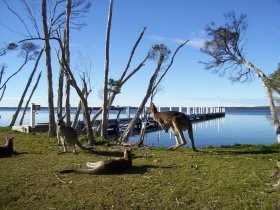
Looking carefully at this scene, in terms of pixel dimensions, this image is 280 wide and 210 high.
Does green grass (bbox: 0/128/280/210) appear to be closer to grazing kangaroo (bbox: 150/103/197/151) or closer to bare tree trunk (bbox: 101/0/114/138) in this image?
grazing kangaroo (bbox: 150/103/197/151)

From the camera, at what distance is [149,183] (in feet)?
29.8

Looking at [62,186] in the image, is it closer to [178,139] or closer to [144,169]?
[144,169]

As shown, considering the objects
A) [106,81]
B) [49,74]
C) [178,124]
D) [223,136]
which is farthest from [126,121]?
[178,124]

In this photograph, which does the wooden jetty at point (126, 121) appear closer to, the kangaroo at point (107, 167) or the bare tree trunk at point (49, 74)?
the bare tree trunk at point (49, 74)

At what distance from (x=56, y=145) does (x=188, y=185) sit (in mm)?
8207

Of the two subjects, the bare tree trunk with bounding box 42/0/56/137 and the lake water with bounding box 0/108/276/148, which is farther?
the lake water with bounding box 0/108/276/148

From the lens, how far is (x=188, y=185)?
884cm

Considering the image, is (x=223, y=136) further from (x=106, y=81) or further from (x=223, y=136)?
(x=106, y=81)

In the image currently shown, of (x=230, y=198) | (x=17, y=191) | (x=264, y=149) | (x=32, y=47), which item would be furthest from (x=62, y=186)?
(x=32, y=47)

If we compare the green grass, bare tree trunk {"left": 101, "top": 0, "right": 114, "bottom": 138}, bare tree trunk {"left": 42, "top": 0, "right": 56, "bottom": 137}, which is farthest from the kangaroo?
bare tree trunk {"left": 42, "top": 0, "right": 56, "bottom": 137}

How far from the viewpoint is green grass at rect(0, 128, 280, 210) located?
7.85 metres

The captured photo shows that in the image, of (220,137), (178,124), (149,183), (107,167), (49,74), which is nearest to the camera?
(149,183)

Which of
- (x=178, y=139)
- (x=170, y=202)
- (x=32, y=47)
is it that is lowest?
(x=170, y=202)

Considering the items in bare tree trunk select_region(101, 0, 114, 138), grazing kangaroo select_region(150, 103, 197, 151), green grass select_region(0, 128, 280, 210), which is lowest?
green grass select_region(0, 128, 280, 210)
